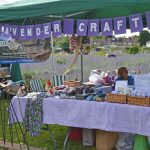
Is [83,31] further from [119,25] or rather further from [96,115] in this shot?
[96,115]

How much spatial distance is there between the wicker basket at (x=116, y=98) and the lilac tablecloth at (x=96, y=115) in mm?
76

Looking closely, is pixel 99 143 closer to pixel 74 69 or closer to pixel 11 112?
pixel 11 112

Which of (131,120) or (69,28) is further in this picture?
(69,28)

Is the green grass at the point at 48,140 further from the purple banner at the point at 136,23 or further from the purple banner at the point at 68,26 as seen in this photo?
the purple banner at the point at 136,23

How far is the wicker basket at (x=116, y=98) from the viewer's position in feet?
15.7

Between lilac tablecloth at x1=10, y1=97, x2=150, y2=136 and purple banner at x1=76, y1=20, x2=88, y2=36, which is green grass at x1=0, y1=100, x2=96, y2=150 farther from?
purple banner at x1=76, y1=20, x2=88, y2=36

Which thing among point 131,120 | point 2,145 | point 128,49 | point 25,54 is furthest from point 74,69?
point 131,120

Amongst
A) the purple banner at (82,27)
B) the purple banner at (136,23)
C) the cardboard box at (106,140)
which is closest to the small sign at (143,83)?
the purple banner at (136,23)

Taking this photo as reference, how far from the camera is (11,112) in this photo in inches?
227

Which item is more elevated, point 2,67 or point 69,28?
point 69,28

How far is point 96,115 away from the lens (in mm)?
4961

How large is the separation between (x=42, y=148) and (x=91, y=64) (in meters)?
9.25

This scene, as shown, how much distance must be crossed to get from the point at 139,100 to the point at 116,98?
1.09 ft

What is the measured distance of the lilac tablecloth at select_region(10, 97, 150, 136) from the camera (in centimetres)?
462
